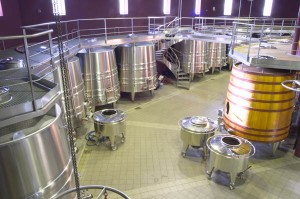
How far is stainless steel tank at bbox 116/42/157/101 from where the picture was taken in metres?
9.16

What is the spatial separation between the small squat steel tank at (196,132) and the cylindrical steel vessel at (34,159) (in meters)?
3.31

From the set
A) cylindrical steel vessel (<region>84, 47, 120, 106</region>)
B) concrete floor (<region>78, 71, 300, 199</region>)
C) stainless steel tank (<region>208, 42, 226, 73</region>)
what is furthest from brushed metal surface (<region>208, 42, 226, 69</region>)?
cylindrical steel vessel (<region>84, 47, 120, 106</region>)

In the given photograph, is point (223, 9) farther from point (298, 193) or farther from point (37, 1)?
point (298, 193)

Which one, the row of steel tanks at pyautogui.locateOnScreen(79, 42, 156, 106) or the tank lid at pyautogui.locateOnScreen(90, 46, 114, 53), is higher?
the tank lid at pyautogui.locateOnScreen(90, 46, 114, 53)

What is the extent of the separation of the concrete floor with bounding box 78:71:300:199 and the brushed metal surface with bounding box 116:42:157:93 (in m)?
1.75

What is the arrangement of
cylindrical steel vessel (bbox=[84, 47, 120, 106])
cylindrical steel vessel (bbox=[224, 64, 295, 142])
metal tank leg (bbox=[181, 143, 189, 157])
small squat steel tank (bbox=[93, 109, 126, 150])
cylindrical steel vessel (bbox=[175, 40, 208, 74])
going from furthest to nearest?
cylindrical steel vessel (bbox=[175, 40, 208, 74]) → cylindrical steel vessel (bbox=[84, 47, 120, 106]) → small squat steel tank (bbox=[93, 109, 126, 150]) → metal tank leg (bbox=[181, 143, 189, 157]) → cylindrical steel vessel (bbox=[224, 64, 295, 142])

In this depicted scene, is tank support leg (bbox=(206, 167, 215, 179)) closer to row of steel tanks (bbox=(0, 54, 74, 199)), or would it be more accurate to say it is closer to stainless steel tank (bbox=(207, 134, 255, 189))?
stainless steel tank (bbox=(207, 134, 255, 189))

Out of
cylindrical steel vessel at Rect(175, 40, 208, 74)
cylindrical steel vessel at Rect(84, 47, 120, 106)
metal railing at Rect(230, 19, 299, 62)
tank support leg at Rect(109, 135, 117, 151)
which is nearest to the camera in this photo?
metal railing at Rect(230, 19, 299, 62)

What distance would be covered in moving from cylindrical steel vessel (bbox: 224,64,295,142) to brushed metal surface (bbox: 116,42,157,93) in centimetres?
408

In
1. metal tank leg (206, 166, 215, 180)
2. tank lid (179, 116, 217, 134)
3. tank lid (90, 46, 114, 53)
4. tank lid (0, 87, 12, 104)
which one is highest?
tank lid (0, 87, 12, 104)

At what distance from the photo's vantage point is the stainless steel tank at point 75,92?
20.8ft

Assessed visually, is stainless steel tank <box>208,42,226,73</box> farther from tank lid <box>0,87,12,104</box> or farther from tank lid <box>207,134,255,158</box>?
tank lid <box>0,87,12,104</box>

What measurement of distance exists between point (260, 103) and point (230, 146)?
129 centimetres

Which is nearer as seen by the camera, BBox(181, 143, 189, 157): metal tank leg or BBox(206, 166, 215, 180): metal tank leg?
BBox(206, 166, 215, 180): metal tank leg
